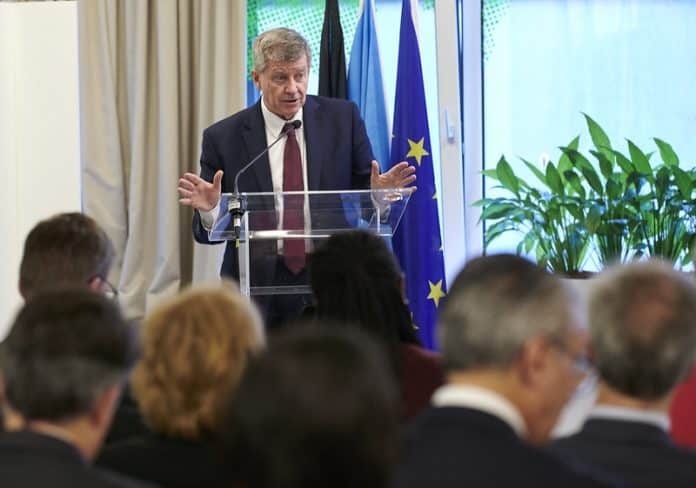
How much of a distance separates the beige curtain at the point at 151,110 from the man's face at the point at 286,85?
5.41ft

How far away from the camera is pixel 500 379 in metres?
2.03

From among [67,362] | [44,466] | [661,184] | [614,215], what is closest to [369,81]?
[614,215]

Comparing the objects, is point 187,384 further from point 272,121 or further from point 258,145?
point 272,121

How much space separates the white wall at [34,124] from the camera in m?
6.18

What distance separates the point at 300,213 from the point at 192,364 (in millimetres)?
2216

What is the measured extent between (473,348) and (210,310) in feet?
1.74

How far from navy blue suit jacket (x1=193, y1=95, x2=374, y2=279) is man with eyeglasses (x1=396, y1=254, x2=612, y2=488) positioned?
2925 mm

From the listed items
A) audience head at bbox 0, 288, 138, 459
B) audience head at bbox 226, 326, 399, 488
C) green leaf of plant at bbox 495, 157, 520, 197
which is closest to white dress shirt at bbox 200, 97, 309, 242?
green leaf of plant at bbox 495, 157, 520, 197

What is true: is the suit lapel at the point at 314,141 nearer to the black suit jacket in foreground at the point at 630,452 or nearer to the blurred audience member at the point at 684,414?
the blurred audience member at the point at 684,414

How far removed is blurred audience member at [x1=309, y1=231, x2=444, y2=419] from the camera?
3.18 metres

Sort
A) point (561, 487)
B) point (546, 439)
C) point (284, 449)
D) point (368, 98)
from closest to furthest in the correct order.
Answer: point (284, 449) < point (561, 487) < point (546, 439) < point (368, 98)

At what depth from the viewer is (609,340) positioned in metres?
2.10

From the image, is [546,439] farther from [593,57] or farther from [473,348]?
[593,57]

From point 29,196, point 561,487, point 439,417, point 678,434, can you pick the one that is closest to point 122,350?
point 439,417
